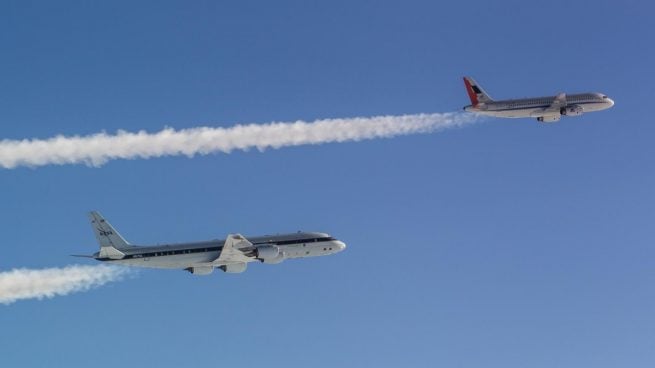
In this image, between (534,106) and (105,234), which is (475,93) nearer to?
(534,106)

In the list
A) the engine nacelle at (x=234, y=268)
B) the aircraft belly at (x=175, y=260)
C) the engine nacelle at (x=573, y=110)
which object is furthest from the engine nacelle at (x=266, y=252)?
the engine nacelle at (x=573, y=110)

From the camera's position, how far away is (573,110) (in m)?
129

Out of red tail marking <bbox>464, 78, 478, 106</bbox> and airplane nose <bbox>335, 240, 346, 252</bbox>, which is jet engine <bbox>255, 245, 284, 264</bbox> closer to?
airplane nose <bbox>335, 240, 346, 252</bbox>

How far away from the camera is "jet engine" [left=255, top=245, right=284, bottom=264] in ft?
344

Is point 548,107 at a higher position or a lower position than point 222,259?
higher

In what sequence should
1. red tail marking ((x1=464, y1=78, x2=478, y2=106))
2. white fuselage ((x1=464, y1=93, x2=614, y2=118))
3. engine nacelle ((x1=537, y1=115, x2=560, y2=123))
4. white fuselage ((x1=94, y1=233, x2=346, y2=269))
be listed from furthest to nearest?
red tail marking ((x1=464, y1=78, x2=478, y2=106)), engine nacelle ((x1=537, y1=115, x2=560, y2=123)), white fuselage ((x1=464, y1=93, x2=614, y2=118)), white fuselage ((x1=94, y1=233, x2=346, y2=269))

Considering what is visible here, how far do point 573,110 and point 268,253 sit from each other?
50.2 metres

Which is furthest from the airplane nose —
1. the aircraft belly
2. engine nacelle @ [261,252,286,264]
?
the aircraft belly

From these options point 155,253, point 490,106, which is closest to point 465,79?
point 490,106

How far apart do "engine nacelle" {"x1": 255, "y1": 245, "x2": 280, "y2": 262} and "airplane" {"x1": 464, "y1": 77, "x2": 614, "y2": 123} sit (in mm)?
37993

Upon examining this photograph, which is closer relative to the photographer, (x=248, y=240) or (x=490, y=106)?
(x=248, y=240)

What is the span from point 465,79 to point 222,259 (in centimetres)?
4893

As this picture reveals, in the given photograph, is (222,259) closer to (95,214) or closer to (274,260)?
(274,260)

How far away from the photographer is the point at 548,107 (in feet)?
415
